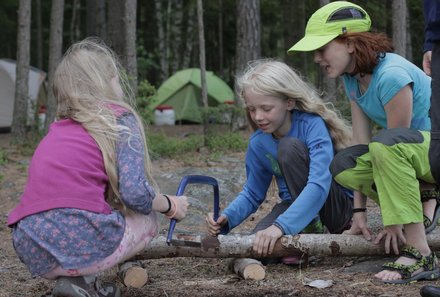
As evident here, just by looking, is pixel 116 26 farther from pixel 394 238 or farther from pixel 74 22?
pixel 74 22

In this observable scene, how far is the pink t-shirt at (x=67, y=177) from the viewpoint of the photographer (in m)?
3.03

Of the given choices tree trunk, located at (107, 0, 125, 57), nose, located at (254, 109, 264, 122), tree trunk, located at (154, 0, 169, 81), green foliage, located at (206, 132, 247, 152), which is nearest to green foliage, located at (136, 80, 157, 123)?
green foliage, located at (206, 132, 247, 152)

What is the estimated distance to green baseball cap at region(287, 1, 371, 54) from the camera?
12.6 ft

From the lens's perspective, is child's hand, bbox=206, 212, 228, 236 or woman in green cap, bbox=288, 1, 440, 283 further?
child's hand, bbox=206, 212, 228, 236

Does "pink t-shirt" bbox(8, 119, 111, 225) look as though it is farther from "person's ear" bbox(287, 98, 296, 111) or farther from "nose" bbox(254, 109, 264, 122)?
"person's ear" bbox(287, 98, 296, 111)

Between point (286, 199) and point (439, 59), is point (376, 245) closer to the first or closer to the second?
point (286, 199)

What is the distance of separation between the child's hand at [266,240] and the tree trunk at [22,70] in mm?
8911

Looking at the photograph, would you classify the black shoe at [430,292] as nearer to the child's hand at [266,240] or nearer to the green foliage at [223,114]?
the child's hand at [266,240]

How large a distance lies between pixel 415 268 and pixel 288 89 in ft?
3.90

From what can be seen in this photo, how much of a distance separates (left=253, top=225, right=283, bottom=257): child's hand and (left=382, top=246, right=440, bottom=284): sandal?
0.57m

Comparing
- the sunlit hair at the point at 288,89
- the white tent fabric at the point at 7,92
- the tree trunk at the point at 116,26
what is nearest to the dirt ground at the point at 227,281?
the sunlit hair at the point at 288,89

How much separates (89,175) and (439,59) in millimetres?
1577

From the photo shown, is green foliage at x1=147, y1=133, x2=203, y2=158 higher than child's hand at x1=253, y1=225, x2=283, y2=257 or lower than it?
lower

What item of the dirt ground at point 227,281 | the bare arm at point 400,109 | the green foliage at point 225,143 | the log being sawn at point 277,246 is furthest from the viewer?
the green foliage at point 225,143
